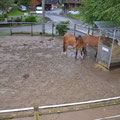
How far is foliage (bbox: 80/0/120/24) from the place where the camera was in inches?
246

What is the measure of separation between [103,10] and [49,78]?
4127 mm

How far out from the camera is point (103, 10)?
720cm

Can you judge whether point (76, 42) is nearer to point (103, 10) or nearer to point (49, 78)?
point (103, 10)

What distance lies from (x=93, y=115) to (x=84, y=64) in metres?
3.47

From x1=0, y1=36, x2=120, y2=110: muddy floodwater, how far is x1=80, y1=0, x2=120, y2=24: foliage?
205 cm

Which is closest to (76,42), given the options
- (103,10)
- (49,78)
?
(103,10)

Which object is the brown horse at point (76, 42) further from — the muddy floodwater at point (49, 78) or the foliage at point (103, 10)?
the foliage at point (103, 10)

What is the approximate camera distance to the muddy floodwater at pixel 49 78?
14.4 ft

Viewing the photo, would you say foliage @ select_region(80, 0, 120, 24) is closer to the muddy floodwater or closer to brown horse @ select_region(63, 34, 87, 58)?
brown horse @ select_region(63, 34, 87, 58)

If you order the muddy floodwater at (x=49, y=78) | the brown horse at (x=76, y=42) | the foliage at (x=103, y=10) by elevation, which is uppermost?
the foliage at (x=103, y=10)

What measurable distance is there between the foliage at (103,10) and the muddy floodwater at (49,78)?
205cm

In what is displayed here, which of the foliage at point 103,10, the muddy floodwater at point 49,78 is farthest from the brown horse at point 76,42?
the foliage at point 103,10

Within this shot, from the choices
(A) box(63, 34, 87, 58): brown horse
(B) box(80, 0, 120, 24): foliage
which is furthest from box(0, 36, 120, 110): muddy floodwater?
(B) box(80, 0, 120, 24): foliage

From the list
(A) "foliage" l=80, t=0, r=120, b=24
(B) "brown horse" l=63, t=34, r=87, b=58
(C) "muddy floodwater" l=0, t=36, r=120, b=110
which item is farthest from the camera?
(B) "brown horse" l=63, t=34, r=87, b=58
